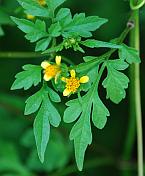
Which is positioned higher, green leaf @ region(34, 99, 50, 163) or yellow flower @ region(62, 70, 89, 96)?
yellow flower @ region(62, 70, 89, 96)

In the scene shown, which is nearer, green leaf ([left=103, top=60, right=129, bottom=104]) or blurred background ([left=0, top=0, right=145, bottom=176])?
green leaf ([left=103, top=60, right=129, bottom=104])

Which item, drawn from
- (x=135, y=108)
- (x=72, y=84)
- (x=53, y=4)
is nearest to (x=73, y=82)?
(x=72, y=84)

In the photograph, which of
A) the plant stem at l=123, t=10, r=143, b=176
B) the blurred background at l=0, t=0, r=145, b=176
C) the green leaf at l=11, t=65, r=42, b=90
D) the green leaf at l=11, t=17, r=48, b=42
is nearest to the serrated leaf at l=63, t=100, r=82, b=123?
the green leaf at l=11, t=65, r=42, b=90

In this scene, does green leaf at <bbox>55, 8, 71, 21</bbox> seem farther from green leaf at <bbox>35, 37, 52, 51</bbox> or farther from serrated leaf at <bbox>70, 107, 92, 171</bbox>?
serrated leaf at <bbox>70, 107, 92, 171</bbox>

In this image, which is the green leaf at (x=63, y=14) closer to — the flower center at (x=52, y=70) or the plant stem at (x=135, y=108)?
the flower center at (x=52, y=70)

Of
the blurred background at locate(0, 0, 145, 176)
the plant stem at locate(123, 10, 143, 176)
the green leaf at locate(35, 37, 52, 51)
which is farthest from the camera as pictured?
the blurred background at locate(0, 0, 145, 176)

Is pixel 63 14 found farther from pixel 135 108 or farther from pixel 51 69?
pixel 135 108

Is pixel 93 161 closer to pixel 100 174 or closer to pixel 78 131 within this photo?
pixel 100 174

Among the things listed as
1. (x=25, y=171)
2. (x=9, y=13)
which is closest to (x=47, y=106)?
(x=9, y=13)
